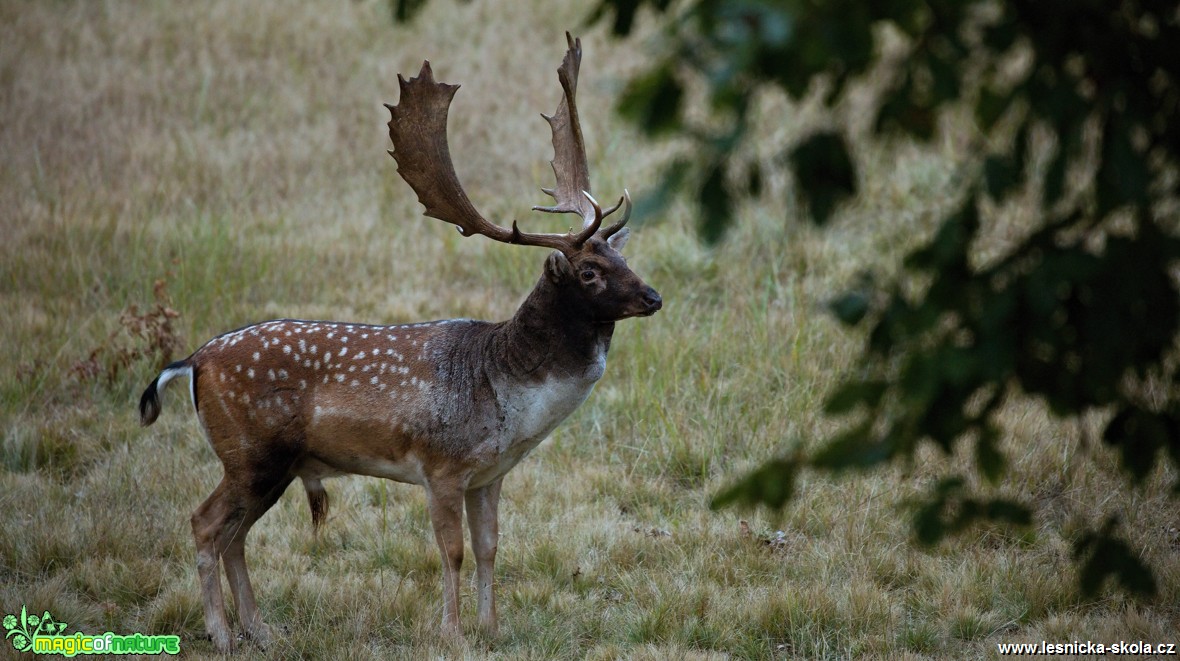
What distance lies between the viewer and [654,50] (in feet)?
7.58

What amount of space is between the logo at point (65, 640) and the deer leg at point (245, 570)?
1.01 ft

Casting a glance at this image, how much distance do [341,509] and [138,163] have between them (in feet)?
21.2

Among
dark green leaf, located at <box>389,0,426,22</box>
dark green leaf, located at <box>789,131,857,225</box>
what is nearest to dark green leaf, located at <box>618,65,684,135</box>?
dark green leaf, located at <box>789,131,857,225</box>

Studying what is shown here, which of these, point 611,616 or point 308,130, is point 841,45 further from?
point 308,130

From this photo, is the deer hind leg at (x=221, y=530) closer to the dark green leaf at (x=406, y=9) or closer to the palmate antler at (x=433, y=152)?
the palmate antler at (x=433, y=152)

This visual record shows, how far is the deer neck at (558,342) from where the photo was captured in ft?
17.0

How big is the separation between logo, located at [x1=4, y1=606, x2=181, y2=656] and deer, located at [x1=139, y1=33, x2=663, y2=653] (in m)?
0.25

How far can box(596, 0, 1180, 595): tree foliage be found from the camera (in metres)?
2.32

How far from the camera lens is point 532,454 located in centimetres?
743

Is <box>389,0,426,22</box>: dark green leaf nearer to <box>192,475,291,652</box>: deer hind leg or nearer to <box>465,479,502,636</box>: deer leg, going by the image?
<box>192,475,291,652</box>: deer hind leg

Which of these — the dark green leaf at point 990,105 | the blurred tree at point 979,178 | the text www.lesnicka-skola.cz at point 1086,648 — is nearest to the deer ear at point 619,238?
the text www.lesnicka-skola.cz at point 1086,648

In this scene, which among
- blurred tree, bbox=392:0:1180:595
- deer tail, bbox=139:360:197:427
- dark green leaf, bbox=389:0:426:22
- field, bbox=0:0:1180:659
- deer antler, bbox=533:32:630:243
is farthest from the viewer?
deer antler, bbox=533:32:630:243

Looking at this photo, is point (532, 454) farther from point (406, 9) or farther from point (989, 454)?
point (989, 454)

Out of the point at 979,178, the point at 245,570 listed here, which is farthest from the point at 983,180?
the point at 245,570
